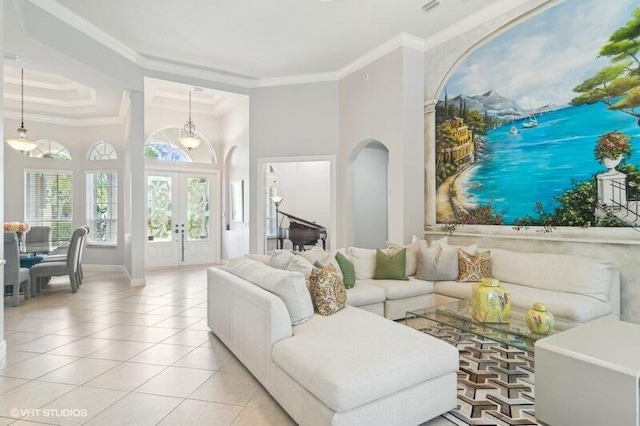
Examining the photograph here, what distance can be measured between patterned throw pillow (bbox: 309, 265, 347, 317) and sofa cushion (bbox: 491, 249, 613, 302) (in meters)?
2.11

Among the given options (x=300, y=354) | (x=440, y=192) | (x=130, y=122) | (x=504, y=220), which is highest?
(x=130, y=122)

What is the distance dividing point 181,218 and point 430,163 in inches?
237

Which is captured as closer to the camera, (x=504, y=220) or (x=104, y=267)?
(x=504, y=220)

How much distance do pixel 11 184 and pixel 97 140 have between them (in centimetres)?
191

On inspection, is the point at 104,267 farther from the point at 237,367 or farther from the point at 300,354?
the point at 300,354

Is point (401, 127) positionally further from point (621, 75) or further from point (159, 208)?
point (159, 208)

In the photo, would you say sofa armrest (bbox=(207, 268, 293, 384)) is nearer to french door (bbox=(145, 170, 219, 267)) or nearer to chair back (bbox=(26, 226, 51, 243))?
french door (bbox=(145, 170, 219, 267))

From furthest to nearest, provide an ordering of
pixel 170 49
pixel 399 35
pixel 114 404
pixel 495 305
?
pixel 170 49 → pixel 399 35 → pixel 495 305 → pixel 114 404

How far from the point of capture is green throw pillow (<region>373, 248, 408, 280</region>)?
169 inches

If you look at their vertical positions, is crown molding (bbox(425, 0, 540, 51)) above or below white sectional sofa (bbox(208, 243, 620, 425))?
above

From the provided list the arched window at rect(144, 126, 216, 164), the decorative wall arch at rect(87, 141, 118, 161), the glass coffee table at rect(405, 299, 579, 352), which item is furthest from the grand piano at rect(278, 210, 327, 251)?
the glass coffee table at rect(405, 299, 579, 352)

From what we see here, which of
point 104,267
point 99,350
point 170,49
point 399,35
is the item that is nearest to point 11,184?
point 104,267

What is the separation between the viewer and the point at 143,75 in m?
6.04

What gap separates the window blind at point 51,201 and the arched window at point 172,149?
75.7 inches
